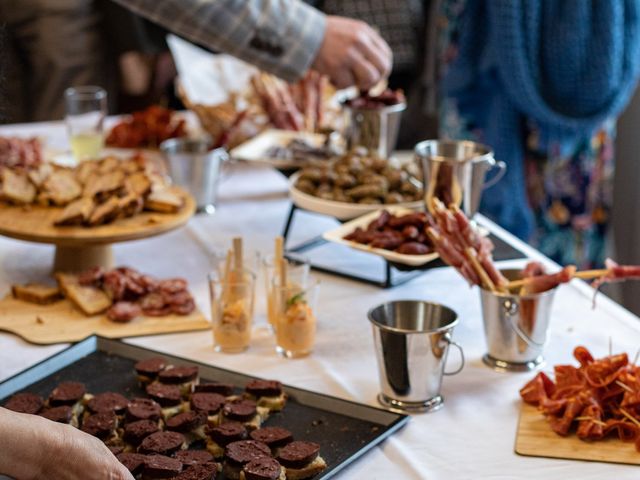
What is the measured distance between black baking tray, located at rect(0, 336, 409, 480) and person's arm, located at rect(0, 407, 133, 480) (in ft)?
0.91

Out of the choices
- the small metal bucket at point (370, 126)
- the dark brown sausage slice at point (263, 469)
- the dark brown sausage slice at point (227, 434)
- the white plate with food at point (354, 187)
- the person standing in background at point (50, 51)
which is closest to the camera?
the dark brown sausage slice at point (263, 469)

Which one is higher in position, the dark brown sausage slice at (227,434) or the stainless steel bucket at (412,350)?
the stainless steel bucket at (412,350)

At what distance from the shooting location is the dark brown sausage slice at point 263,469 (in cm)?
112

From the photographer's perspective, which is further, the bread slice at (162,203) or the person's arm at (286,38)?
the person's arm at (286,38)

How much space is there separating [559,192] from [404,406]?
1.71 metres

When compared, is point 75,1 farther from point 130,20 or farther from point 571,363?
point 571,363

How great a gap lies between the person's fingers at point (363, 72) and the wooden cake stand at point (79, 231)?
1.90 ft

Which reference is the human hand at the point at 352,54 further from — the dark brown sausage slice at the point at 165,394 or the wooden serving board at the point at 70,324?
the dark brown sausage slice at the point at 165,394

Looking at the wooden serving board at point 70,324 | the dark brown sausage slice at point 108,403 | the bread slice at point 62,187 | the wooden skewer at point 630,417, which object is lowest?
the wooden serving board at point 70,324

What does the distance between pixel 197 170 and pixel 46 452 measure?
4.25 feet

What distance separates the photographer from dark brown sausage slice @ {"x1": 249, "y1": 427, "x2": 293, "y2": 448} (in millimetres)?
1214

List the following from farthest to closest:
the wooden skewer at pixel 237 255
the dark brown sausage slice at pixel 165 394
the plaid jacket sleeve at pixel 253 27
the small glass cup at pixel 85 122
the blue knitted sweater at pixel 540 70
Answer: the blue knitted sweater at pixel 540 70
the small glass cup at pixel 85 122
the plaid jacket sleeve at pixel 253 27
the wooden skewer at pixel 237 255
the dark brown sausage slice at pixel 165 394

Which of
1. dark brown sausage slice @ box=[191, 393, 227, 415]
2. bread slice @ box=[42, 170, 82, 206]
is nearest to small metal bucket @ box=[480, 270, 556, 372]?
dark brown sausage slice @ box=[191, 393, 227, 415]

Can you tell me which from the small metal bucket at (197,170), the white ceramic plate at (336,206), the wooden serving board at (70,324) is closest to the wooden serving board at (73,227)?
the wooden serving board at (70,324)
